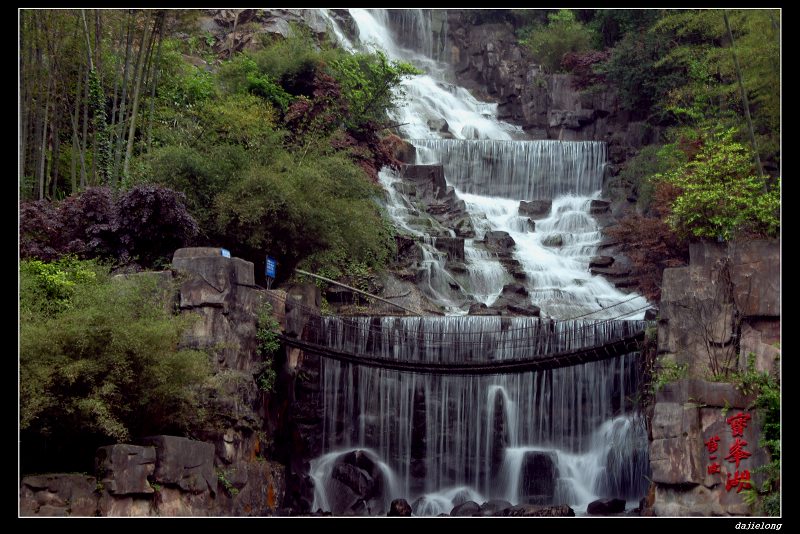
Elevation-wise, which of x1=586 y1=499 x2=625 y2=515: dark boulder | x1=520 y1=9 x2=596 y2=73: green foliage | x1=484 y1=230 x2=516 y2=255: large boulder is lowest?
x1=586 y1=499 x2=625 y2=515: dark boulder

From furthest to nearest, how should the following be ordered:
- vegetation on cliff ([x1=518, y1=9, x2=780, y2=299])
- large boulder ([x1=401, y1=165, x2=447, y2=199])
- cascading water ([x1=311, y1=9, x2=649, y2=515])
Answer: large boulder ([x1=401, y1=165, x2=447, y2=199]) → vegetation on cliff ([x1=518, y1=9, x2=780, y2=299]) → cascading water ([x1=311, y1=9, x2=649, y2=515])

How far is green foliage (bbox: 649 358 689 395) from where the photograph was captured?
14464 mm

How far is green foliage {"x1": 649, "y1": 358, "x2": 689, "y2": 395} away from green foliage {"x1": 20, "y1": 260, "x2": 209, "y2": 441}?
6.95m

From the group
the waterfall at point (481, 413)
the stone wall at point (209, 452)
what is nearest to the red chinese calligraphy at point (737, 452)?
the waterfall at point (481, 413)

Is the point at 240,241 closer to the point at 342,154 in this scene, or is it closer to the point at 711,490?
the point at 342,154

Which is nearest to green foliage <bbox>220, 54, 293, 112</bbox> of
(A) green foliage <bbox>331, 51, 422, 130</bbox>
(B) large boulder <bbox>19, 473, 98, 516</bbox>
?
(A) green foliage <bbox>331, 51, 422, 130</bbox>

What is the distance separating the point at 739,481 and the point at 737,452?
41 cm

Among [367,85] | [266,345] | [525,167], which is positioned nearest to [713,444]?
[266,345]

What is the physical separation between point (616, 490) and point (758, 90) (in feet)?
34.3

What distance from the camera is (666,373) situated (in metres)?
14.8

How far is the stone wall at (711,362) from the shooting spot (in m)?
13.3

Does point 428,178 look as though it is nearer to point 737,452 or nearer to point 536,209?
point 536,209

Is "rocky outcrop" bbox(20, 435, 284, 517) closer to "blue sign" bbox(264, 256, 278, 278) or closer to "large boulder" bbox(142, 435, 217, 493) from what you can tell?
"large boulder" bbox(142, 435, 217, 493)

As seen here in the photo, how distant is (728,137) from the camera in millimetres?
20812
